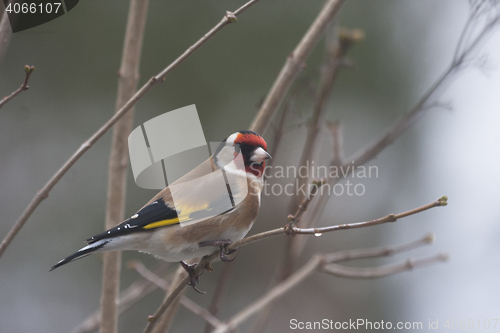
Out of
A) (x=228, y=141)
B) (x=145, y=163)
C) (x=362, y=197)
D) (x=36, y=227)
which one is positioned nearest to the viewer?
(x=145, y=163)

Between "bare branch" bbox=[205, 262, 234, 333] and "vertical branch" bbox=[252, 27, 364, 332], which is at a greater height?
"vertical branch" bbox=[252, 27, 364, 332]

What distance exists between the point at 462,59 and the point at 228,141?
1.43m

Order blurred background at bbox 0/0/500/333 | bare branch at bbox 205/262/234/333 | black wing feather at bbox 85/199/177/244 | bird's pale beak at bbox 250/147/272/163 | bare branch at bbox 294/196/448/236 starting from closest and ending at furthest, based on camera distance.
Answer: bare branch at bbox 294/196/448/236
black wing feather at bbox 85/199/177/244
bare branch at bbox 205/262/234/333
bird's pale beak at bbox 250/147/272/163
blurred background at bbox 0/0/500/333

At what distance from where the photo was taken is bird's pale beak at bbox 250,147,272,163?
8.38 feet

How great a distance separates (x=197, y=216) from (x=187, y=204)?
100 mm

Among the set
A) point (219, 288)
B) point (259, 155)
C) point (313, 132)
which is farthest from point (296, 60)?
point (219, 288)

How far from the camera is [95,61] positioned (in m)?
7.35

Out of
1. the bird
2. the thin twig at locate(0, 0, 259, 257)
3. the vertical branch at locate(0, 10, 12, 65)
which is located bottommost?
the bird

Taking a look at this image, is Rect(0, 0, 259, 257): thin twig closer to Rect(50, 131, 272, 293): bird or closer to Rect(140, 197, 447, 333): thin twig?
Rect(50, 131, 272, 293): bird

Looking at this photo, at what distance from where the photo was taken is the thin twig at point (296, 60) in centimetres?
239

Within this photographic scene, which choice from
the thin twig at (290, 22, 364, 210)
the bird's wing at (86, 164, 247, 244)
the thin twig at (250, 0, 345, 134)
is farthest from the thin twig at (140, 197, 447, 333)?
the thin twig at (250, 0, 345, 134)

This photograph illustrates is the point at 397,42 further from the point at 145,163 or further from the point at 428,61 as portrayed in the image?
the point at 145,163

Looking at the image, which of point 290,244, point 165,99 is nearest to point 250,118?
point 165,99

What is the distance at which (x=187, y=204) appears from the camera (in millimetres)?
2473
